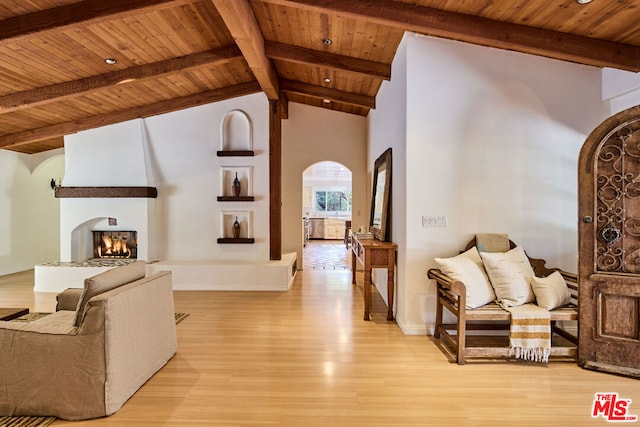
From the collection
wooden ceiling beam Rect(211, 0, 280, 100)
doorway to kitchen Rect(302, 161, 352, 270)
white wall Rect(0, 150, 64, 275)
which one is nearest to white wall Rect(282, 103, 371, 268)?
wooden ceiling beam Rect(211, 0, 280, 100)

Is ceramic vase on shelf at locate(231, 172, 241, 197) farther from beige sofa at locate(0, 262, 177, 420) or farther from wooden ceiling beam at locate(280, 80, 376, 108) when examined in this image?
beige sofa at locate(0, 262, 177, 420)

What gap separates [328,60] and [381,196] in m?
1.89

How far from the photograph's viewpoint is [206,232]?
229 inches

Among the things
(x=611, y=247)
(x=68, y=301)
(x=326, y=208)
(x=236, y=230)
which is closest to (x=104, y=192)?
(x=236, y=230)

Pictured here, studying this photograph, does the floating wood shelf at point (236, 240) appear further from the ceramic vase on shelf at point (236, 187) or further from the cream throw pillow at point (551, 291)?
the cream throw pillow at point (551, 291)

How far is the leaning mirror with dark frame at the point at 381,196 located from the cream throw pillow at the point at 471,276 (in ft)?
3.93

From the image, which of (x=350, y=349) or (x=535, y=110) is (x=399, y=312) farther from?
(x=535, y=110)

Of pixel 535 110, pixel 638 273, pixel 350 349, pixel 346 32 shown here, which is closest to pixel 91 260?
pixel 350 349

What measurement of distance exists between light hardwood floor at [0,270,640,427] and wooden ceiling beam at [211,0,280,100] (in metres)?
2.94

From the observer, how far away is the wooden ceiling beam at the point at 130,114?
5570 mm

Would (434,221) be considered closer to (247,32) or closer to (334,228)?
(247,32)

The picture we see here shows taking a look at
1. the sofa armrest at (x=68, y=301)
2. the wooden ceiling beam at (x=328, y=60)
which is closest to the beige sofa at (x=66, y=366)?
the sofa armrest at (x=68, y=301)

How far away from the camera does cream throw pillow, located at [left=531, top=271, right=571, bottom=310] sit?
2881 millimetres

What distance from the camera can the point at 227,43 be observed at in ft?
13.9
